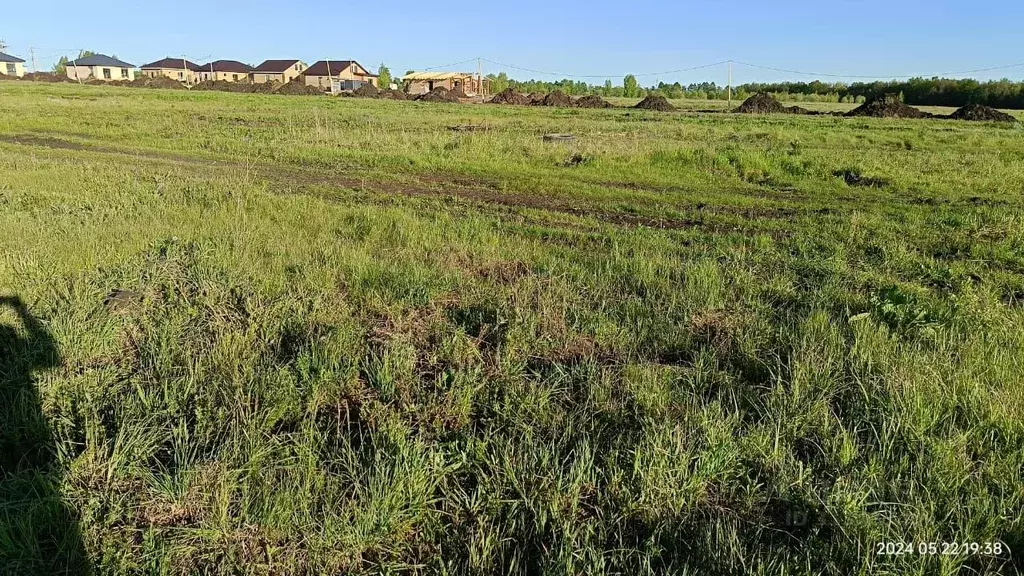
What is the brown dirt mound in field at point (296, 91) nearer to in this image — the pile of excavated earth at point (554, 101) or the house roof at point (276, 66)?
the pile of excavated earth at point (554, 101)

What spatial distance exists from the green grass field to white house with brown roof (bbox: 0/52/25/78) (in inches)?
5890

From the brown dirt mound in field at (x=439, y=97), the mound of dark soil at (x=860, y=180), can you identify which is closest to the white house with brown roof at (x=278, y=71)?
the brown dirt mound in field at (x=439, y=97)

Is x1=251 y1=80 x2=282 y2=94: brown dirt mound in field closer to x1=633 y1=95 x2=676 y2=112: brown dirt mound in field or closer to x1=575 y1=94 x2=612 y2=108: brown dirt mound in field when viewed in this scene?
x1=575 y1=94 x2=612 y2=108: brown dirt mound in field

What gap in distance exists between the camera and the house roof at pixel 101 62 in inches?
4429

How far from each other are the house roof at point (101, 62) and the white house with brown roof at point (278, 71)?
90.9 feet

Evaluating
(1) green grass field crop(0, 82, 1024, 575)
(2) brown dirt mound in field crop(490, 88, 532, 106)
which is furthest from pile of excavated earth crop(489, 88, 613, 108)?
(1) green grass field crop(0, 82, 1024, 575)

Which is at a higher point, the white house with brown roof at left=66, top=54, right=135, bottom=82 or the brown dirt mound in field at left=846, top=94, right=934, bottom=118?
the white house with brown roof at left=66, top=54, right=135, bottom=82

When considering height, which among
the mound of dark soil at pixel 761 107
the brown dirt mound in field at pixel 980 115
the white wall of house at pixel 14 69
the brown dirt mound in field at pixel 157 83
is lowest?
the brown dirt mound in field at pixel 980 115

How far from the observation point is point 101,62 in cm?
11294

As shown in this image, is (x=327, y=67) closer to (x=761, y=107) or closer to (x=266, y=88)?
(x=266, y=88)

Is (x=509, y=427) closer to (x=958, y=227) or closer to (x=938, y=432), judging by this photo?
(x=938, y=432)

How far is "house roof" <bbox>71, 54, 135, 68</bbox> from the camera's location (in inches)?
4429

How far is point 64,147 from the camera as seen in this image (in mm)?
17844

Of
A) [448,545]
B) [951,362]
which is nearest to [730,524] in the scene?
[448,545]
